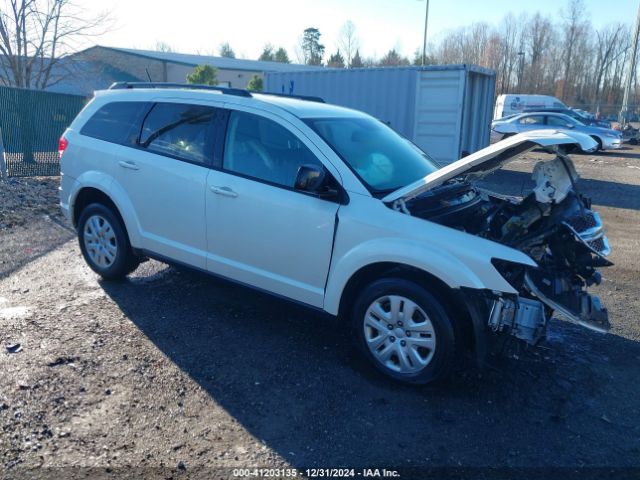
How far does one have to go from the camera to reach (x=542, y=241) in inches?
154

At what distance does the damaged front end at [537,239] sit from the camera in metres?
3.65

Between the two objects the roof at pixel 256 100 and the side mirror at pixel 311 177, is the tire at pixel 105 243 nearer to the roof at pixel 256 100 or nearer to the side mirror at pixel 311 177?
the roof at pixel 256 100

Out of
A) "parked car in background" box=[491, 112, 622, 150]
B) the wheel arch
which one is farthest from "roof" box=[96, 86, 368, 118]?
"parked car in background" box=[491, 112, 622, 150]

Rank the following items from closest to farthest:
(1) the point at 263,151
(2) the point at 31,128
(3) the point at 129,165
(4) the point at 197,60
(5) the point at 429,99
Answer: (1) the point at 263,151
(3) the point at 129,165
(2) the point at 31,128
(5) the point at 429,99
(4) the point at 197,60

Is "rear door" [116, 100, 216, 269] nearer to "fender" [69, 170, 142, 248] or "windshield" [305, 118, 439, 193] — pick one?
"fender" [69, 170, 142, 248]

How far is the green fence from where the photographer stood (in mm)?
12211

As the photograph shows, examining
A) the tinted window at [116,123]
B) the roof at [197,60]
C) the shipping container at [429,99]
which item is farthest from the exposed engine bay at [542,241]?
the roof at [197,60]

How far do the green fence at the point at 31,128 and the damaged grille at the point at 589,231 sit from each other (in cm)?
1174

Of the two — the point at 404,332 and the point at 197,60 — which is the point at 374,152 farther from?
the point at 197,60

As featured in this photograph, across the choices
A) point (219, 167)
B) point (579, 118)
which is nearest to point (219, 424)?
point (219, 167)

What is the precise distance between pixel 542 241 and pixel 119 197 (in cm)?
375

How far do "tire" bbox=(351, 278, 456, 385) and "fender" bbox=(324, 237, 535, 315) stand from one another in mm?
165

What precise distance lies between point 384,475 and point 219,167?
2.76 metres

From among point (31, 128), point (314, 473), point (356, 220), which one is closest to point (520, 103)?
point (31, 128)
